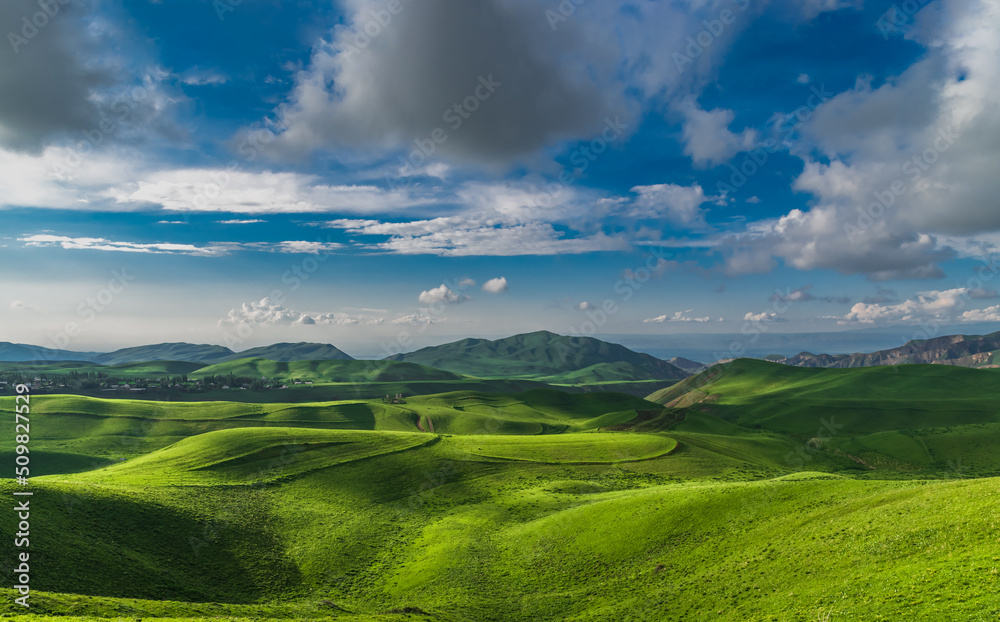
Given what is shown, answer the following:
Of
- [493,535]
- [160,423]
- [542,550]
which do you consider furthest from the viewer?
[160,423]

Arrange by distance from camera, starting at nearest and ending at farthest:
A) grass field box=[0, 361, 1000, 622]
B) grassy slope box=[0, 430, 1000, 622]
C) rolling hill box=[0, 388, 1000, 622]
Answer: grassy slope box=[0, 430, 1000, 622] < rolling hill box=[0, 388, 1000, 622] < grass field box=[0, 361, 1000, 622]

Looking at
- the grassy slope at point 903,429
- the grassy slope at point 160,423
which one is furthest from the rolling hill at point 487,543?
the grassy slope at point 160,423

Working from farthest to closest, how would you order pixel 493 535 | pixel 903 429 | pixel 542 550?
pixel 903 429
pixel 493 535
pixel 542 550

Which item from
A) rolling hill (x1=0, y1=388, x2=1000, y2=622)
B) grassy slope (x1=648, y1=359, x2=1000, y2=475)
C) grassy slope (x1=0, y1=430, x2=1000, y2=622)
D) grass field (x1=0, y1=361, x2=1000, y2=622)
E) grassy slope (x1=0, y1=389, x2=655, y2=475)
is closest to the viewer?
grassy slope (x1=0, y1=430, x2=1000, y2=622)

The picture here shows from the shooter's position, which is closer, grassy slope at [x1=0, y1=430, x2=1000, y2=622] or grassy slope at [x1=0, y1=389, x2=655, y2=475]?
grassy slope at [x1=0, y1=430, x2=1000, y2=622]

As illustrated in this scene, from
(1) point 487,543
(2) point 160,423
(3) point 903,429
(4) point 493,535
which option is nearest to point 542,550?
(1) point 487,543

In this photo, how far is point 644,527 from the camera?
184 feet

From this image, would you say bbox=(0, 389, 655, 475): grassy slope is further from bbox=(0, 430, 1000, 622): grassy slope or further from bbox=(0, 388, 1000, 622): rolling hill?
bbox=(0, 430, 1000, 622): grassy slope

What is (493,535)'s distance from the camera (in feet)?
213

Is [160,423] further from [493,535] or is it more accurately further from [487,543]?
[487,543]

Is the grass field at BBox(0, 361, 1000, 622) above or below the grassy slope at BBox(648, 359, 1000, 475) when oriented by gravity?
above

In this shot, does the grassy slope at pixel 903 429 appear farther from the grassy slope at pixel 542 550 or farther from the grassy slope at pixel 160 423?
the grassy slope at pixel 542 550

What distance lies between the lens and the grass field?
3284 cm

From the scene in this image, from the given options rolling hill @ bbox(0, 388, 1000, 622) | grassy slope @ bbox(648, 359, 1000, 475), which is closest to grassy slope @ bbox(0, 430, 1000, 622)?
rolling hill @ bbox(0, 388, 1000, 622)
